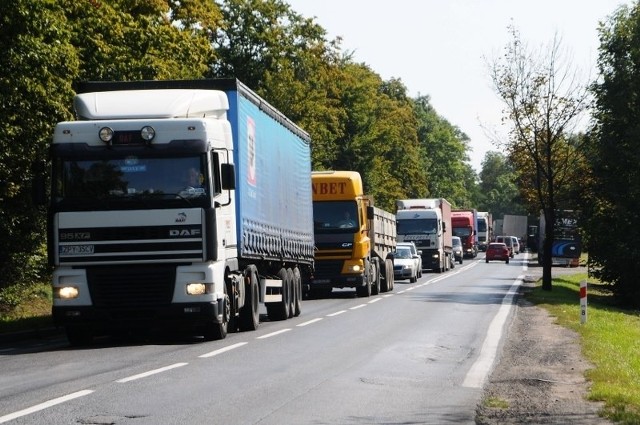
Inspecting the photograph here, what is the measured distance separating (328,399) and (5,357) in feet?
23.0

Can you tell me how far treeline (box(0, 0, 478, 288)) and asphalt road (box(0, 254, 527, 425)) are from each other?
426cm

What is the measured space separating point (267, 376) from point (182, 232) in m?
4.90

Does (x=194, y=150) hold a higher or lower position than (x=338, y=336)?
higher

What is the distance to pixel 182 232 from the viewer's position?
1870 cm

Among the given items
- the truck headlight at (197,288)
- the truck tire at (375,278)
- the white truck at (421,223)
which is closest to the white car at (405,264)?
the white truck at (421,223)

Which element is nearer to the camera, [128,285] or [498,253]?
[128,285]

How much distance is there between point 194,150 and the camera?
18.8 meters

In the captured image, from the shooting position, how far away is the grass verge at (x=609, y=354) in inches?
457

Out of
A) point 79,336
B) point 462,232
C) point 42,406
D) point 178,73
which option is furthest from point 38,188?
point 462,232

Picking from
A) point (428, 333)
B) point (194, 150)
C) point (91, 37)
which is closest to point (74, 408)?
point (194, 150)

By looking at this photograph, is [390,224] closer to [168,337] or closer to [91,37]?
[91,37]

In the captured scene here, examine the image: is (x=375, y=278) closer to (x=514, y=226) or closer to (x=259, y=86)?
(x=259, y=86)

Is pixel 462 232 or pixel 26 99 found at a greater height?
pixel 26 99

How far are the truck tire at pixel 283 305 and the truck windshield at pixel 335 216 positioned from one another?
10.9 m
